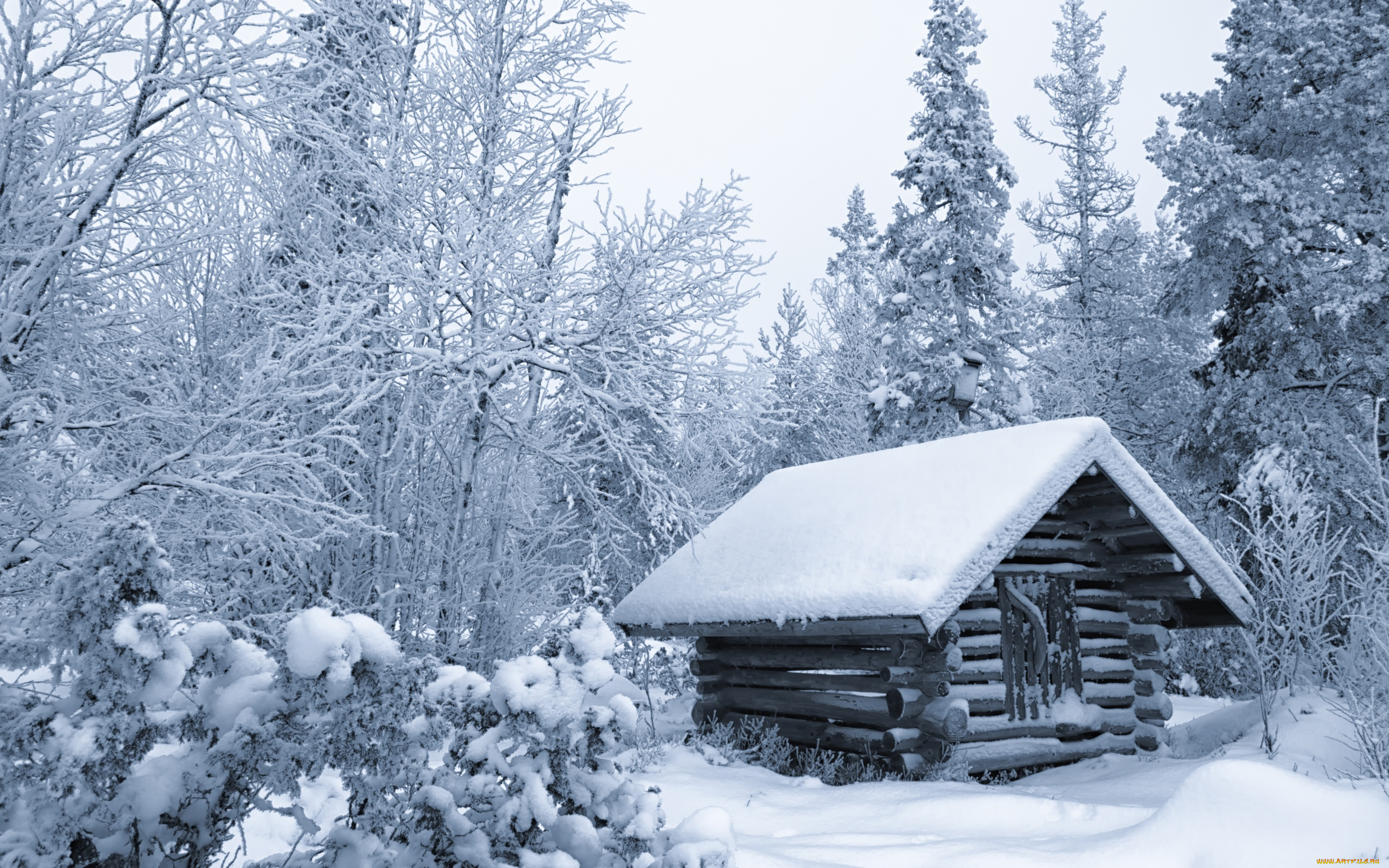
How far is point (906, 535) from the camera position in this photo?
8773 mm

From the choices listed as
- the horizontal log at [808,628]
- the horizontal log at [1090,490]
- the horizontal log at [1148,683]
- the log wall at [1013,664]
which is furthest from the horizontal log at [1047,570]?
the horizontal log at [808,628]

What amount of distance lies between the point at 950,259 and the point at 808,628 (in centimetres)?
1207

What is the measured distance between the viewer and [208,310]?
9.07m

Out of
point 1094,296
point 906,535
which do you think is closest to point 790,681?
point 906,535

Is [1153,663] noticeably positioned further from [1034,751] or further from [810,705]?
[810,705]

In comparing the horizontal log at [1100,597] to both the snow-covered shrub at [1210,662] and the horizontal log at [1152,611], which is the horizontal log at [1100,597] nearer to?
the horizontal log at [1152,611]

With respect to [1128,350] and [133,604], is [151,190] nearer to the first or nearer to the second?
[133,604]

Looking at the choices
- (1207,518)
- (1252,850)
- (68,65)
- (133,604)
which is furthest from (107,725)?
(1207,518)

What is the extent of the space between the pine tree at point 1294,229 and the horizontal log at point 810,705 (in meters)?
10.2

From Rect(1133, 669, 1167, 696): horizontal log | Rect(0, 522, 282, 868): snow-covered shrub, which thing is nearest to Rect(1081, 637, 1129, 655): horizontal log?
Rect(1133, 669, 1167, 696): horizontal log

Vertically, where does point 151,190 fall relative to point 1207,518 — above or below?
above

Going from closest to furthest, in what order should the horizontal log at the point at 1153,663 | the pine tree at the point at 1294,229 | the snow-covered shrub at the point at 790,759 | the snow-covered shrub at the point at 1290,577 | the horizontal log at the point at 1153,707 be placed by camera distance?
1. the snow-covered shrub at the point at 790,759
2. the horizontal log at the point at 1153,707
3. the horizontal log at the point at 1153,663
4. the snow-covered shrub at the point at 1290,577
5. the pine tree at the point at 1294,229

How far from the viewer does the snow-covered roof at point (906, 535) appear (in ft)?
26.2

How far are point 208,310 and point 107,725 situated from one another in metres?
7.44
